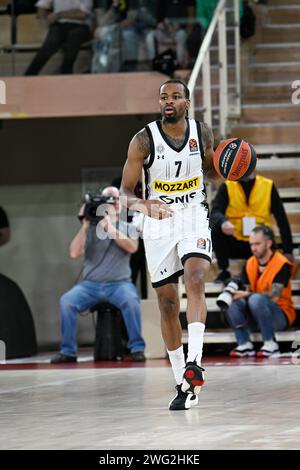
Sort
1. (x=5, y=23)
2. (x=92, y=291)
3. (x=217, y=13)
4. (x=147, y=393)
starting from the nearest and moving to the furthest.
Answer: (x=147, y=393)
(x=92, y=291)
(x=217, y=13)
(x=5, y=23)

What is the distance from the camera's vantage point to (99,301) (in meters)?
12.1

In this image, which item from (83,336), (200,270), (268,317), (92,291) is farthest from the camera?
(83,336)

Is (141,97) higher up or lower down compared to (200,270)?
higher up

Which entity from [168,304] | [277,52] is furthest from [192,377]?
[277,52]

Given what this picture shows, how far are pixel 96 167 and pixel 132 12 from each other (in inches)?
119

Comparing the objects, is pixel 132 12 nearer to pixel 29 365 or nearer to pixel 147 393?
pixel 29 365

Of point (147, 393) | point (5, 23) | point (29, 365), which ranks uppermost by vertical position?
point (5, 23)

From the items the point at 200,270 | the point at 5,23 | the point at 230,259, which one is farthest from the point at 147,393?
the point at 5,23

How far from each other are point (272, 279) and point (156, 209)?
4559 mm

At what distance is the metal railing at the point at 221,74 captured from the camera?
Result: 12531 mm

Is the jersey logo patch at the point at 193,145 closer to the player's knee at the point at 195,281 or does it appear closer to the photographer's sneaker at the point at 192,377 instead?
the player's knee at the point at 195,281

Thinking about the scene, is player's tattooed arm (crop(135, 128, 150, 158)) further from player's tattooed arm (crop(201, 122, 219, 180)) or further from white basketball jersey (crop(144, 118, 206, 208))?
player's tattooed arm (crop(201, 122, 219, 180))

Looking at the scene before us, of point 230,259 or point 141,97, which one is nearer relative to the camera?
point 230,259

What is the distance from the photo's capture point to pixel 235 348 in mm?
11883
